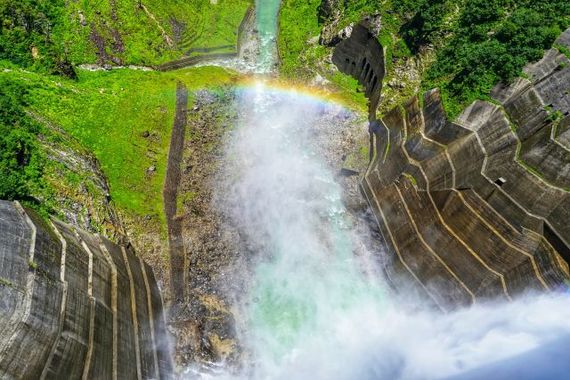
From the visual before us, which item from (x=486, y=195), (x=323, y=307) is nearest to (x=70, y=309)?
(x=323, y=307)

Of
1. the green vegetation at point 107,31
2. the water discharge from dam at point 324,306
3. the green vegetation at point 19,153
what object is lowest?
the water discharge from dam at point 324,306

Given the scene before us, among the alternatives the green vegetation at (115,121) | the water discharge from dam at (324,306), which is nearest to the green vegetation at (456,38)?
the water discharge from dam at (324,306)

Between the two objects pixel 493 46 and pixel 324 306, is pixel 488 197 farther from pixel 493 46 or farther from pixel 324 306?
pixel 324 306

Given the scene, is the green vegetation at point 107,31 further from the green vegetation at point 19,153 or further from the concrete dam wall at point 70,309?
the concrete dam wall at point 70,309

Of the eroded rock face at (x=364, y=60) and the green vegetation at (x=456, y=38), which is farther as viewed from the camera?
the eroded rock face at (x=364, y=60)

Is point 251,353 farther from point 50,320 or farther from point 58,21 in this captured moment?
point 58,21

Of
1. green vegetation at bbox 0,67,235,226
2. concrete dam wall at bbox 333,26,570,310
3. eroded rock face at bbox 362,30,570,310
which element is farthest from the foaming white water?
green vegetation at bbox 0,67,235,226
